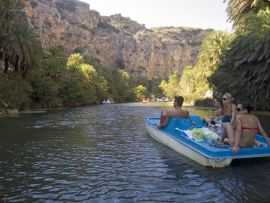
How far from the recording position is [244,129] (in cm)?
1045

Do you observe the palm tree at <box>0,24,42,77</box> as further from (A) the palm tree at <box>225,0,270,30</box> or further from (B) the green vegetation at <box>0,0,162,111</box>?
(A) the palm tree at <box>225,0,270,30</box>

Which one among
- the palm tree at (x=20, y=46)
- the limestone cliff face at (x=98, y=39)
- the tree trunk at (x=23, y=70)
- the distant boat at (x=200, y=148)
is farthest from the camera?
the limestone cliff face at (x=98, y=39)

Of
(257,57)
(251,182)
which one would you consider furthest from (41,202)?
(257,57)

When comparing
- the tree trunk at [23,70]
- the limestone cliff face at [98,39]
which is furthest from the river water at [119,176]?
the limestone cliff face at [98,39]

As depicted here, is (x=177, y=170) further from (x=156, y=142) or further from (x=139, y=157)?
(x=156, y=142)

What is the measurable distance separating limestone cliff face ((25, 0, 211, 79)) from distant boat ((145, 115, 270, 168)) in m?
118

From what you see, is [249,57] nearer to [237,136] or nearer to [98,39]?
[237,136]

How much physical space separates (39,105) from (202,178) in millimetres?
42189

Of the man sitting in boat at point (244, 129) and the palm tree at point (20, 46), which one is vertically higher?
the palm tree at point (20, 46)

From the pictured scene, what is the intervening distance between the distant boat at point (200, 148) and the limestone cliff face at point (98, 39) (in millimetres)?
118342

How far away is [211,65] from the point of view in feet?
184

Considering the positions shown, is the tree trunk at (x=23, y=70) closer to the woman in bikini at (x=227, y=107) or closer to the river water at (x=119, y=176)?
the river water at (x=119, y=176)

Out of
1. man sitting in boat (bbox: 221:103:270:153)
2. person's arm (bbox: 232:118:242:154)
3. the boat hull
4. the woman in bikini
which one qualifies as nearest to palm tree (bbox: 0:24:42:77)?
the boat hull

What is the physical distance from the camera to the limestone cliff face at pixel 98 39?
133m
